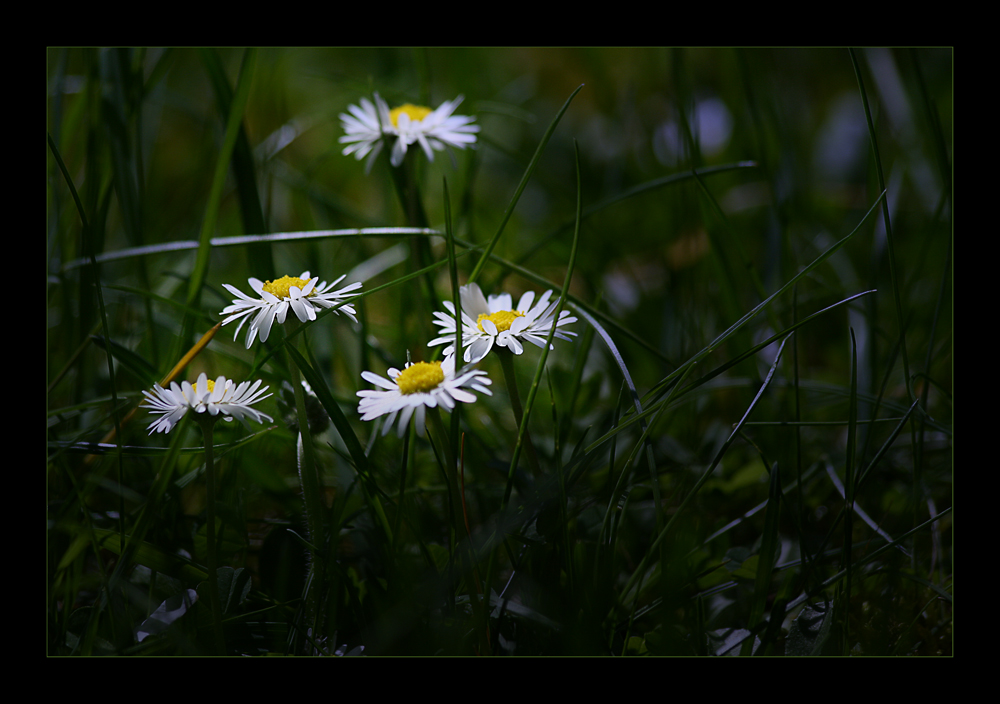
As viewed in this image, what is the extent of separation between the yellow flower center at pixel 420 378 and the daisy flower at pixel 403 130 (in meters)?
0.28

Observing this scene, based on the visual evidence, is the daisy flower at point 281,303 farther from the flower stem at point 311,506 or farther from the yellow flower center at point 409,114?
the yellow flower center at point 409,114

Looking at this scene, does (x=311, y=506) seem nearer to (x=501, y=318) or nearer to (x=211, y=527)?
(x=211, y=527)

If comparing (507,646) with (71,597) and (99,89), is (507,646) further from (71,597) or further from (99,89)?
(99,89)

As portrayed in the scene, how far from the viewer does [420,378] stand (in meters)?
0.43

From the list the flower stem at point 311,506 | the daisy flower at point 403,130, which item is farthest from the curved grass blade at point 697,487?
the daisy flower at point 403,130

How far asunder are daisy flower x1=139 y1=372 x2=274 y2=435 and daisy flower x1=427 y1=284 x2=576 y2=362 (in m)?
0.15

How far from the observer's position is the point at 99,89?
30.8 inches

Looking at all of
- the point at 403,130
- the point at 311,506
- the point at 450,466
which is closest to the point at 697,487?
the point at 450,466

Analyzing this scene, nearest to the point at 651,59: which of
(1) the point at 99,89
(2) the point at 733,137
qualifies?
(2) the point at 733,137

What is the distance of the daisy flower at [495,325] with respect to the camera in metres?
0.47

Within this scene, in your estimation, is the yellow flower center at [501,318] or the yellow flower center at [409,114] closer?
the yellow flower center at [501,318]

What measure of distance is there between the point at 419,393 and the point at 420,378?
0.03 feet
